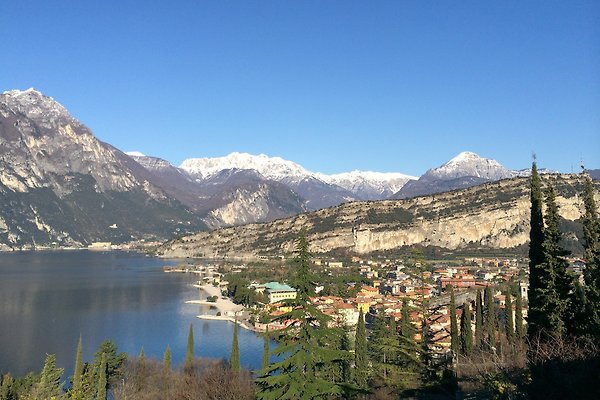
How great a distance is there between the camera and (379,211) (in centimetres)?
16412

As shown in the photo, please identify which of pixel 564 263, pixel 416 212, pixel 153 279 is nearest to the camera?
pixel 564 263

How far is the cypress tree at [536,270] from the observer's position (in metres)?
17.5

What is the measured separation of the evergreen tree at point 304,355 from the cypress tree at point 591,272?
7882 millimetres

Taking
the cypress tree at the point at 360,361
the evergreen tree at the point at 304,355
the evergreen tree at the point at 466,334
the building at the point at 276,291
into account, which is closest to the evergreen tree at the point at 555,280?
the evergreen tree at the point at 304,355

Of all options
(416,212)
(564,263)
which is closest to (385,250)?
(416,212)

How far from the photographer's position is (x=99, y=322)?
62594 mm

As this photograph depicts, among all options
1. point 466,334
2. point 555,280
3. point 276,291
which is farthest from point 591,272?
point 276,291

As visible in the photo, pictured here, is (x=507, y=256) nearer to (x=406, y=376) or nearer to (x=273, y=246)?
(x=273, y=246)

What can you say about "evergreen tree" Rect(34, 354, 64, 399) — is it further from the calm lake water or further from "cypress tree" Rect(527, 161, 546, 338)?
"cypress tree" Rect(527, 161, 546, 338)

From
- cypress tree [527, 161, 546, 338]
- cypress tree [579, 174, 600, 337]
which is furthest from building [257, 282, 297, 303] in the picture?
cypress tree [579, 174, 600, 337]

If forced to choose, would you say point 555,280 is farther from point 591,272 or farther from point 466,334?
point 466,334

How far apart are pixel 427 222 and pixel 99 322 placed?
103 metres

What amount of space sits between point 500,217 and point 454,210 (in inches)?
577

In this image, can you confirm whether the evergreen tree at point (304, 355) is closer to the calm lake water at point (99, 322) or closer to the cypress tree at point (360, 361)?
the cypress tree at point (360, 361)
